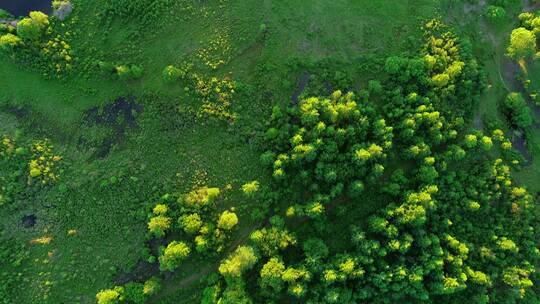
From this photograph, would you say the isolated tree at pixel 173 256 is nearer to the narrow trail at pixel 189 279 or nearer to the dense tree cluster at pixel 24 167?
the narrow trail at pixel 189 279

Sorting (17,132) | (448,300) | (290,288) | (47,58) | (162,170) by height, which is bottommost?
(448,300)

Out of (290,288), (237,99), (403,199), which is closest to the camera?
(290,288)

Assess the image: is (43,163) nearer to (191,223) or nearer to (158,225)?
(158,225)

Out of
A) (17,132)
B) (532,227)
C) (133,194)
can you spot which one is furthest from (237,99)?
(532,227)

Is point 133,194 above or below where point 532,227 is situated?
above

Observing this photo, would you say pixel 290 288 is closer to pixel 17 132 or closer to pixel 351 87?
pixel 351 87

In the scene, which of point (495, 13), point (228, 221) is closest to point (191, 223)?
point (228, 221)

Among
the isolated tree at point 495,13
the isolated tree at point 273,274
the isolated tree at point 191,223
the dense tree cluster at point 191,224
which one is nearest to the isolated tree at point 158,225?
the dense tree cluster at point 191,224

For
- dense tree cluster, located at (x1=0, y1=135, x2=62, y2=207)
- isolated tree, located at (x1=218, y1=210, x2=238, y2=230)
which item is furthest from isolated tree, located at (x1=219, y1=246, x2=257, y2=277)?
dense tree cluster, located at (x1=0, y1=135, x2=62, y2=207)
